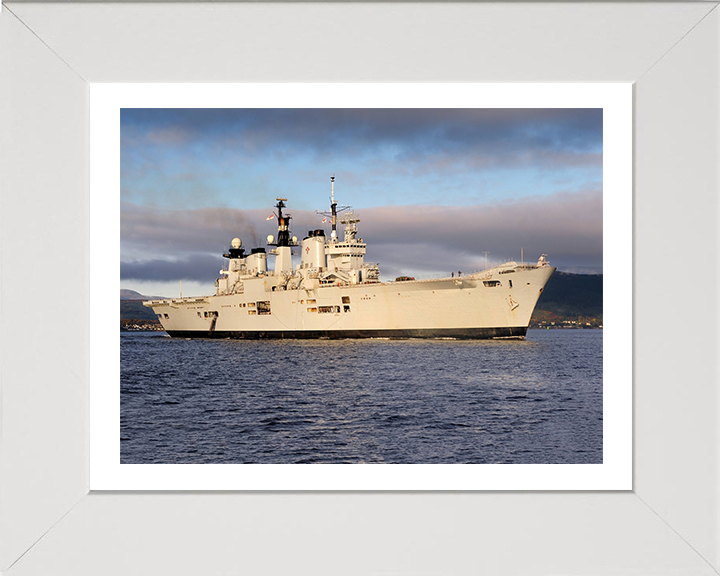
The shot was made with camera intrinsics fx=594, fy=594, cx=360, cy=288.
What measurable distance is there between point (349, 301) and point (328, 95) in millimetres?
15486

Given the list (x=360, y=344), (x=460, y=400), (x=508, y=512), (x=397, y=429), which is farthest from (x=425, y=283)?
(x=508, y=512)

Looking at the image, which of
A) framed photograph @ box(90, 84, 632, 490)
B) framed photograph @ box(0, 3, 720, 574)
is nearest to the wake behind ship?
framed photograph @ box(90, 84, 632, 490)

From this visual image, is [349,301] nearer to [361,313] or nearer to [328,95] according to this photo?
[361,313]

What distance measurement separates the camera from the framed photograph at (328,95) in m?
2.00

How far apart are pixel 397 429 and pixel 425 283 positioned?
705cm

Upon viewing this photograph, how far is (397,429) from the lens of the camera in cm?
986

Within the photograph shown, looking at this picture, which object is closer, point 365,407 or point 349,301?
point 365,407

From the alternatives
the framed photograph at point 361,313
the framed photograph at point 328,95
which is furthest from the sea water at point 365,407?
the framed photograph at point 328,95

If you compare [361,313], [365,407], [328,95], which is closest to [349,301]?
[361,313]

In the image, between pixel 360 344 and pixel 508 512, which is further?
pixel 360 344

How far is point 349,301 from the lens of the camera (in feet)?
59.0

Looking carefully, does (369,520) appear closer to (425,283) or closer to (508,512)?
(508,512)
